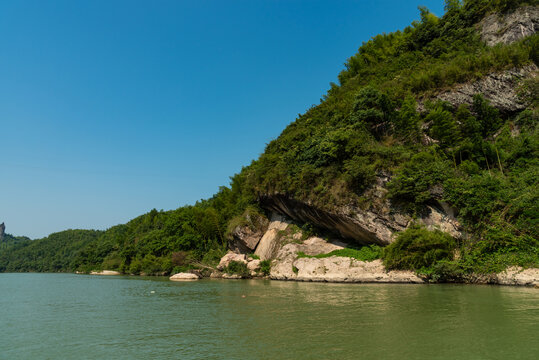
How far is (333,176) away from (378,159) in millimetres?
4248

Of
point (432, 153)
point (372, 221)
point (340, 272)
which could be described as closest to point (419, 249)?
point (372, 221)

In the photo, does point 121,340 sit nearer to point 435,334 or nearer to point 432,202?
point 435,334

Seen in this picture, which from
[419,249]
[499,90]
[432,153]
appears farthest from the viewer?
[499,90]

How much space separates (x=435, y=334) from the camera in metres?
7.91

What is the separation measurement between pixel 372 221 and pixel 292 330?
1785cm

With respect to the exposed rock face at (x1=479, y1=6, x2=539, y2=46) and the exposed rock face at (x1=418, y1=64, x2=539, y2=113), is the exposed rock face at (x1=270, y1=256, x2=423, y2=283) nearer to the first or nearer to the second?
the exposed rock face at (x1=418, y1=64, x2=539, y2=113)

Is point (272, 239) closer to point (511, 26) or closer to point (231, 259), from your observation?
point (231, 259)

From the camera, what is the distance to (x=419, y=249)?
69.5ft

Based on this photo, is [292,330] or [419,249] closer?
[292,330]

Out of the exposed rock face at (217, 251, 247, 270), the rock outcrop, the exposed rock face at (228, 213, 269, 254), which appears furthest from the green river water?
the exposed rock face at (228, 213, 269, 254)

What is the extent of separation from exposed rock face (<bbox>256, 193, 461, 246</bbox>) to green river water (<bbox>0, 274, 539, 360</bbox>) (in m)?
8.41

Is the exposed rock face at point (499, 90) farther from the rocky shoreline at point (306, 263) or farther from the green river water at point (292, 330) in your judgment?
the green river water at point (292, 330)

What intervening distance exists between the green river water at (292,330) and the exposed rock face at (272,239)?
63.8 feet

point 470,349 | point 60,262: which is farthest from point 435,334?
point 60,262
